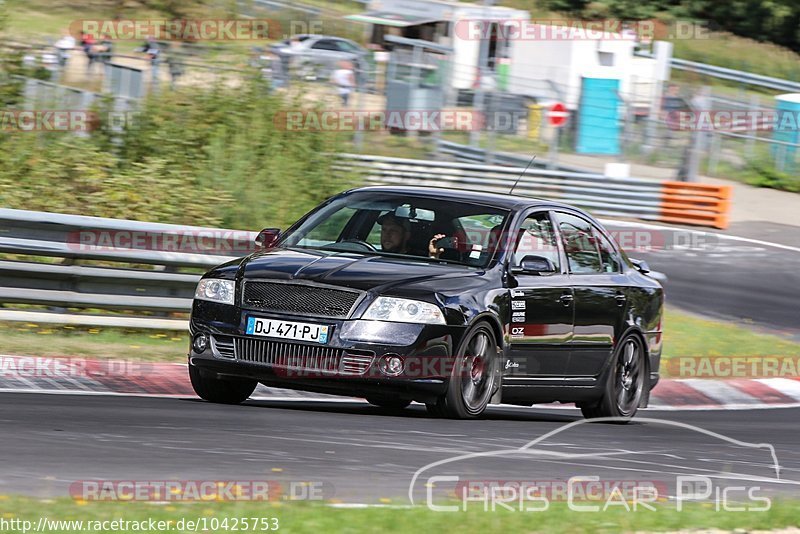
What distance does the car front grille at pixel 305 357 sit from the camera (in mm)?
8234

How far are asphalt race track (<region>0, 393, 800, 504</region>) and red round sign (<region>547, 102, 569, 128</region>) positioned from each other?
17.6 metres

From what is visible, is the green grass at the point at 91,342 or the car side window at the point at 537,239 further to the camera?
the green grass at the point at 91,342

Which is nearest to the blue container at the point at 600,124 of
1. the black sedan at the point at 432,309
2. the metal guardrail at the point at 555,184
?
the metal guardrail at the point at 555,184

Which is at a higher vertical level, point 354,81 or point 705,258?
point 354,81

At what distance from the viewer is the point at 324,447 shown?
23.5 ft

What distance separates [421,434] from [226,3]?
43.9 metres

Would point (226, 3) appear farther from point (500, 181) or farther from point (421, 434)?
point (421, 434)

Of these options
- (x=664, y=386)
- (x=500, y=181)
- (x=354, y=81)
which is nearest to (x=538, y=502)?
(x=664, y=386)

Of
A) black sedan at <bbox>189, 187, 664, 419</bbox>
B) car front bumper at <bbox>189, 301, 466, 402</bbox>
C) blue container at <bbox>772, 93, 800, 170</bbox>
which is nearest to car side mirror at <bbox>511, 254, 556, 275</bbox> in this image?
black sedan at <bbox>189, 187, 664, 419</bbox>

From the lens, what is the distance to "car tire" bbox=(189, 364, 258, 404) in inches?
352

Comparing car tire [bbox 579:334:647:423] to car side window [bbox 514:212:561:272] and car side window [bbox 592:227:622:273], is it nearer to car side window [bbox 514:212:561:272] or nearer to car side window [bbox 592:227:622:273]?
car side window [bbox 592:227:622:273]

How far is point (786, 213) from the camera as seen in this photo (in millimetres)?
28109

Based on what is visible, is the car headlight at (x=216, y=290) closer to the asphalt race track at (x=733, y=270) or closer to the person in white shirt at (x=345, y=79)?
the asphalt race track at (x=733, y=270)

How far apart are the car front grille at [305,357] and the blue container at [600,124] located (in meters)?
20.4
